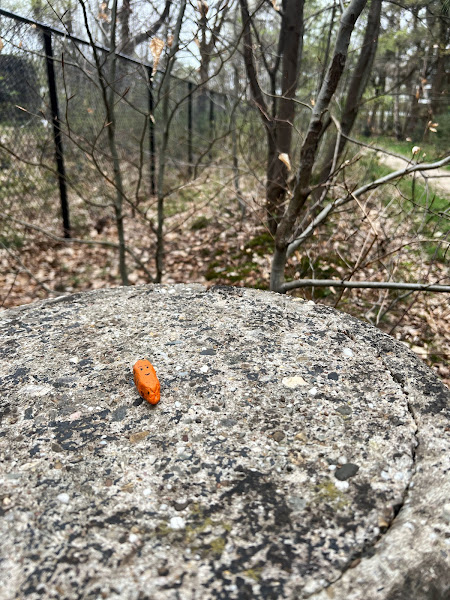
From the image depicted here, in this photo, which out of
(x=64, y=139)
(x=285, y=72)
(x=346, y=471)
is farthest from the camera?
(x=64, y=139)

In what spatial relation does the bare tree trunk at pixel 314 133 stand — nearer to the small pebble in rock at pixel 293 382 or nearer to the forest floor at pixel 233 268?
the forest floor at pixel 233 268

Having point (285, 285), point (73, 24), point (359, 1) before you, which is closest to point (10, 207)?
point (73, 24)

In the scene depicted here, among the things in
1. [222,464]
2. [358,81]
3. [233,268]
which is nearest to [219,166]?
[233,268]

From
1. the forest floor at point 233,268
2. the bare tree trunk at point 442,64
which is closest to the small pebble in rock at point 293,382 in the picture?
the forest floor at point 233,268

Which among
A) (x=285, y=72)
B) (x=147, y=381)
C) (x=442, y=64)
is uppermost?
(x=442, y=64)

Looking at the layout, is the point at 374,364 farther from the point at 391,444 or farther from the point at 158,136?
the point at 158,136

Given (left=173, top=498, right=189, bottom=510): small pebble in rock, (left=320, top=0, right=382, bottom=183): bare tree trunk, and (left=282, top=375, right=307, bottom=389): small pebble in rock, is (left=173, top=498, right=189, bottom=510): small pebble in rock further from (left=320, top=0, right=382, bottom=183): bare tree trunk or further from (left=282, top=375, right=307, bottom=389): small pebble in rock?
(left=320, top=0, right=382, bottom=183): bare tree trunk

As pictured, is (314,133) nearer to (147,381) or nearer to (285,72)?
(147,381)
